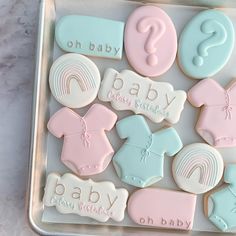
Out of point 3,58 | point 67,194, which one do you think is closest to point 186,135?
point 67,194

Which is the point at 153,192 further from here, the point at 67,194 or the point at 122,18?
the point at 122,18

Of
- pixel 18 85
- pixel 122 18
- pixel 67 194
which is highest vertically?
pixel 122 18

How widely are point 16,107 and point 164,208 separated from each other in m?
0.27

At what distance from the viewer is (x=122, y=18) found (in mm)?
910

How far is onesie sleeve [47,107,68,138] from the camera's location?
2.93ft

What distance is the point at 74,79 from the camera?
2.94 feet

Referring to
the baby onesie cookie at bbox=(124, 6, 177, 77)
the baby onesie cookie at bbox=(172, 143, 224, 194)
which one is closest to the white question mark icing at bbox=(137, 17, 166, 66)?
the baby onesie cookie at bbox=(124, 6, 177, 77)

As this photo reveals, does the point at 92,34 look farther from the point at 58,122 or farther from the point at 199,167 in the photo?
the point at 199,167

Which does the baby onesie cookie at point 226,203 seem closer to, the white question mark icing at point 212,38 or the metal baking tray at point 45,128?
the metal baking tray at point 45,128

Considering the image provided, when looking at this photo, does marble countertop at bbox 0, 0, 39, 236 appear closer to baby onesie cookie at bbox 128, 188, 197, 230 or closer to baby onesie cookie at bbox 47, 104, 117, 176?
baby onesie cookie at bbox 47, 104, 117, 176

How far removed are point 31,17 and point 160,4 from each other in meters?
0.19

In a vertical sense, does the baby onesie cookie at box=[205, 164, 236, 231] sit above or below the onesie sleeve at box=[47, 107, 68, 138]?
below

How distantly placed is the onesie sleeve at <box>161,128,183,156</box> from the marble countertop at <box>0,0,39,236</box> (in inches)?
8.1

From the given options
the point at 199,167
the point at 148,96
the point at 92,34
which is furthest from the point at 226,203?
the point at 92,34
